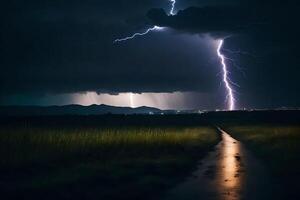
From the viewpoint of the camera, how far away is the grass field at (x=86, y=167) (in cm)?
1611

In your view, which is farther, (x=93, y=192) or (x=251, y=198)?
(x=93, y=192)

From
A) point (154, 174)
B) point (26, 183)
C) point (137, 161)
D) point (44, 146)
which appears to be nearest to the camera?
point (26, 183)

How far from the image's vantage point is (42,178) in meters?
19.0

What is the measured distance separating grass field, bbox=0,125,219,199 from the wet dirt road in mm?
799

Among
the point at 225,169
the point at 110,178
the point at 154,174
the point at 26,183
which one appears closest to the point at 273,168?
the point at 225,169

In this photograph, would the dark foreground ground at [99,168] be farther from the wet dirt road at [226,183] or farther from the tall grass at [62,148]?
the wet dirt road at [226,183]

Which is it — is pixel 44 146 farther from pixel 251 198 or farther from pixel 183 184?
pixel 251 198

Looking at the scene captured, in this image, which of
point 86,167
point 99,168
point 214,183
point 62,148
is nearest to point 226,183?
point 214,183

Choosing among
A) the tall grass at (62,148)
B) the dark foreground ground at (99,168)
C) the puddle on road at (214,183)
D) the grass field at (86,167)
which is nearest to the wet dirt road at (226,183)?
the puddle on road at (214,183)

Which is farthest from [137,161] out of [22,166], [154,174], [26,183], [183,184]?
[26,183]

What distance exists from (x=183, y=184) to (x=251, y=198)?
4478 mm

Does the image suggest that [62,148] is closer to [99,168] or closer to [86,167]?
[86,167]

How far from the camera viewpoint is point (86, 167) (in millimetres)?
22688

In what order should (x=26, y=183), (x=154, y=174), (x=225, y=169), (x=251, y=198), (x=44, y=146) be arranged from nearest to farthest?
(x=251, y=198) → (x=26, y=183) → (x=154, y=174) → (x=225, y=169) → (x=44, y=146)
